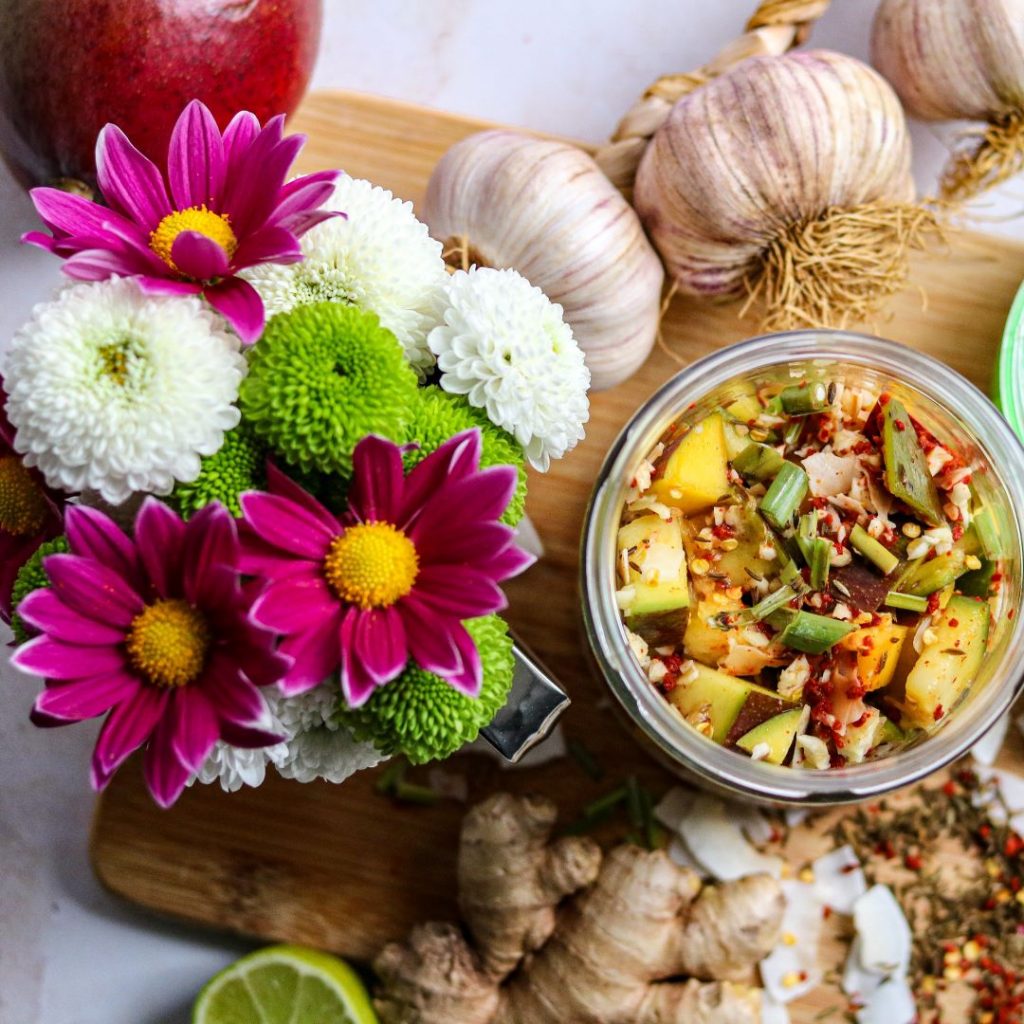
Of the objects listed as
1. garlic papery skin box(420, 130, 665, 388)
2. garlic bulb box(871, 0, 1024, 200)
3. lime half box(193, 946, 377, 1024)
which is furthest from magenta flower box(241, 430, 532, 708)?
garlic bulb box(871, 0, 1024, 200)

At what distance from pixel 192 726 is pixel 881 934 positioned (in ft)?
2.83

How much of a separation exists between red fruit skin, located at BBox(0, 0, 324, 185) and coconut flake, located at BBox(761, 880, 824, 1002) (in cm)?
98

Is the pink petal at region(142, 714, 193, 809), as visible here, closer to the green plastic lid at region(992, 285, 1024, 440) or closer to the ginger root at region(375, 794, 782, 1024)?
the ginger root at region(375, 794, 782, 1024)

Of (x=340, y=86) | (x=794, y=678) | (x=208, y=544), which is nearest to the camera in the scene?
(x=208, y=544)

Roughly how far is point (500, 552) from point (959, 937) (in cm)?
87

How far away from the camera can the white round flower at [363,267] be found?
2.37ft

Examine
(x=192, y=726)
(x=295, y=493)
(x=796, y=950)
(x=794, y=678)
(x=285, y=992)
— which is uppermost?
(x=295, y=493)

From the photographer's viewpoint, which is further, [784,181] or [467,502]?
[784,181]

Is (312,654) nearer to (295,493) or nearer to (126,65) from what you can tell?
(295,493)

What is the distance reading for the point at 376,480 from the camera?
0.66m

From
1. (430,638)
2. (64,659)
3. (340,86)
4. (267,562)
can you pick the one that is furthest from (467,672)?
(340,86)

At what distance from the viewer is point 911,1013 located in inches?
47.4

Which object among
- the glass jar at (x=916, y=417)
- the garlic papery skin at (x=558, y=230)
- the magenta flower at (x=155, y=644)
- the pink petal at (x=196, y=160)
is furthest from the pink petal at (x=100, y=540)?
the garlic papery skin at (x=558, y=230)

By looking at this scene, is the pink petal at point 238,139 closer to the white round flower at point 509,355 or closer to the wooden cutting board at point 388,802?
the white round flower at point 509,355
